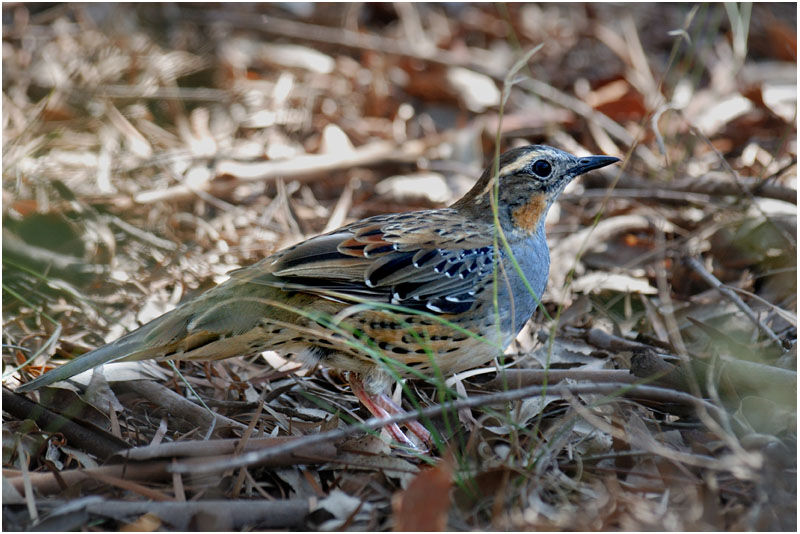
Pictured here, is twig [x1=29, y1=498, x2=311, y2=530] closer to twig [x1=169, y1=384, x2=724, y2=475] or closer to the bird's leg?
twig [x1=169, y1=384, x2=724, y2=475]

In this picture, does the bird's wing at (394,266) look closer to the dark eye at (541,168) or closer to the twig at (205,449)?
the dark eye at (541,168)

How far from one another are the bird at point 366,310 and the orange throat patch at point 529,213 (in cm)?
30

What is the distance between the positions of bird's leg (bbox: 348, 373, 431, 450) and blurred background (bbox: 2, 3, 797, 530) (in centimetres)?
20

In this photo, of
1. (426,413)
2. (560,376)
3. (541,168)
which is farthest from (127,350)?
(541,168)

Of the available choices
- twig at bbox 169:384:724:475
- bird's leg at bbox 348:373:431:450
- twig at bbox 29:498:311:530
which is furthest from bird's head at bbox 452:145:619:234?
twig at bbox 29:498:311:530

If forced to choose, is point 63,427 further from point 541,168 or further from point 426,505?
point 541,168

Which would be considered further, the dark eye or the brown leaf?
the dark eye

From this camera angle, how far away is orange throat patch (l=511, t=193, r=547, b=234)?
522 cm

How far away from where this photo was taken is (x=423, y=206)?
715 centimetres

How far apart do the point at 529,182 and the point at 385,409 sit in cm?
156

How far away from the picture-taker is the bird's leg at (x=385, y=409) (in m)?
4.71

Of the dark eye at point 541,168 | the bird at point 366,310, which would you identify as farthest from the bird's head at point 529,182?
the bird at point 366,310

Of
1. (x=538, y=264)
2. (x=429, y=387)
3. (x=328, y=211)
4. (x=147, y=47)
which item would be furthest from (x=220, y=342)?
(x=147, y=47)

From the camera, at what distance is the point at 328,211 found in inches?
279
